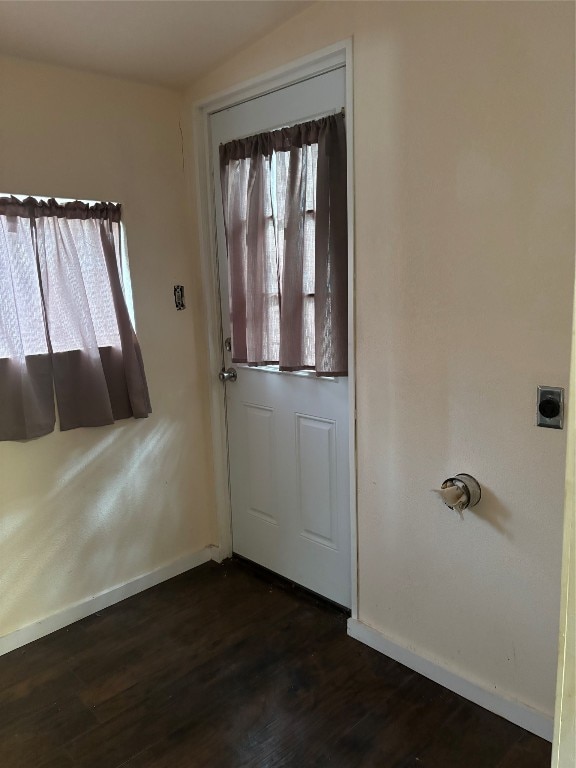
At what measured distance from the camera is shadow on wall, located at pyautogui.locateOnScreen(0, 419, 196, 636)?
2.14 metres

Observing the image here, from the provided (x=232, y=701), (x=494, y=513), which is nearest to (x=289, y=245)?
(x=494, y=513)

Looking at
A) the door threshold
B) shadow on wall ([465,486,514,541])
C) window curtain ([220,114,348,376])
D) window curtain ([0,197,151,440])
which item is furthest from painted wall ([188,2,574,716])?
window curtain ([0,197,151,440])

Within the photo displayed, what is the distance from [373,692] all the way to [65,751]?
0.98 m

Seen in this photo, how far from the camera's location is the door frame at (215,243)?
1.86 meters

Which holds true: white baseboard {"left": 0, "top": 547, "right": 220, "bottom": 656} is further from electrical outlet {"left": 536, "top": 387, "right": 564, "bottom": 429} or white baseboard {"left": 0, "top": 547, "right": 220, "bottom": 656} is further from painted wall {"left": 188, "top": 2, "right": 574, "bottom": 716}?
electrical outlet {"left": 536, "top": 387, "right": 564, "bottom": 429}

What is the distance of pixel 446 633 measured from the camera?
1.82 metres

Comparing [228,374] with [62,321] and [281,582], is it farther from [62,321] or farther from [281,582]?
[281,582]

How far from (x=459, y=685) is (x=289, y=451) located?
3.48 ft

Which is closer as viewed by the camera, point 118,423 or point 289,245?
point 289,245

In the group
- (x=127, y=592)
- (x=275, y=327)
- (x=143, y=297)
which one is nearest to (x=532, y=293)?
(x=275, y=327)

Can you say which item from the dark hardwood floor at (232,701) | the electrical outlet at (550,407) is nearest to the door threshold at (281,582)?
the dark hardwood floor at (232,701)

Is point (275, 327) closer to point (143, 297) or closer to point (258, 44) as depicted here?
point (143, 297)

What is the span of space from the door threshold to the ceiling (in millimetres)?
Answer: 2215

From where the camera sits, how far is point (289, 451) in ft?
7.77
